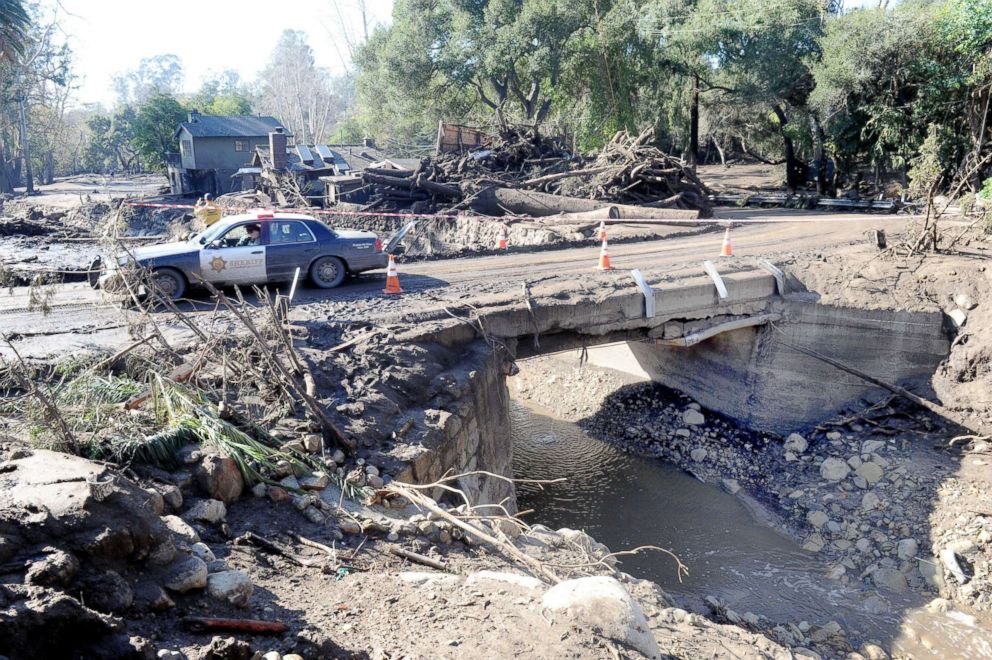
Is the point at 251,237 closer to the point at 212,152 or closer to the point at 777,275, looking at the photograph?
the point at 777,275

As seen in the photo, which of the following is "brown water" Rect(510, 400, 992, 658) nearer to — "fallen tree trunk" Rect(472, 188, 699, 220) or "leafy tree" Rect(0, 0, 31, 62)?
"fallen tree trunk" Rect(472, 188, 699, 220)

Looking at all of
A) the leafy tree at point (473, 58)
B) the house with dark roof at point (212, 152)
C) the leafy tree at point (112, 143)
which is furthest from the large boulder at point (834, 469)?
the leafy tree at point (112, 143)

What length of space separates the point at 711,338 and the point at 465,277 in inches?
218

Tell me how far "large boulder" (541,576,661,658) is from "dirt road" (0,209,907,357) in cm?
681

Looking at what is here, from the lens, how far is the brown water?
32.3ft

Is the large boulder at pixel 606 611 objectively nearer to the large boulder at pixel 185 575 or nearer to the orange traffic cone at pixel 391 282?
the large boulder at pixel 185 575

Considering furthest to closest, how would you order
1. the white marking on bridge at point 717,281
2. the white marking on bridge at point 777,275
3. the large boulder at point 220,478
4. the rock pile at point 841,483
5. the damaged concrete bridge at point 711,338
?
the white marking on bridge at point 777,275
the white marking on bridge at point 717,281
the damaged concrete bridge at point 711,338
the rock pile at point 841,483
the large boulder at point 220,478

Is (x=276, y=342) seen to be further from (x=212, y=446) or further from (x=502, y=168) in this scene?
(x=502, y=168)

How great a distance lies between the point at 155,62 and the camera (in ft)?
447

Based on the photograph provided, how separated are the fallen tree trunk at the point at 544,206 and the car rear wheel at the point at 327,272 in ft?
35.8

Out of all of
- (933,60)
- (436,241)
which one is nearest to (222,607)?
(436,241)

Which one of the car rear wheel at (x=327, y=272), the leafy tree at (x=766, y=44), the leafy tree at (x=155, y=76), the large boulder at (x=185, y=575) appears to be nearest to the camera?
the large boulder at (x=185, y=575)

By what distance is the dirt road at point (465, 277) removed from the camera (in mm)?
10531

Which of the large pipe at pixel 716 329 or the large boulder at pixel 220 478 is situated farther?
the large pipe at pixel 716 329
